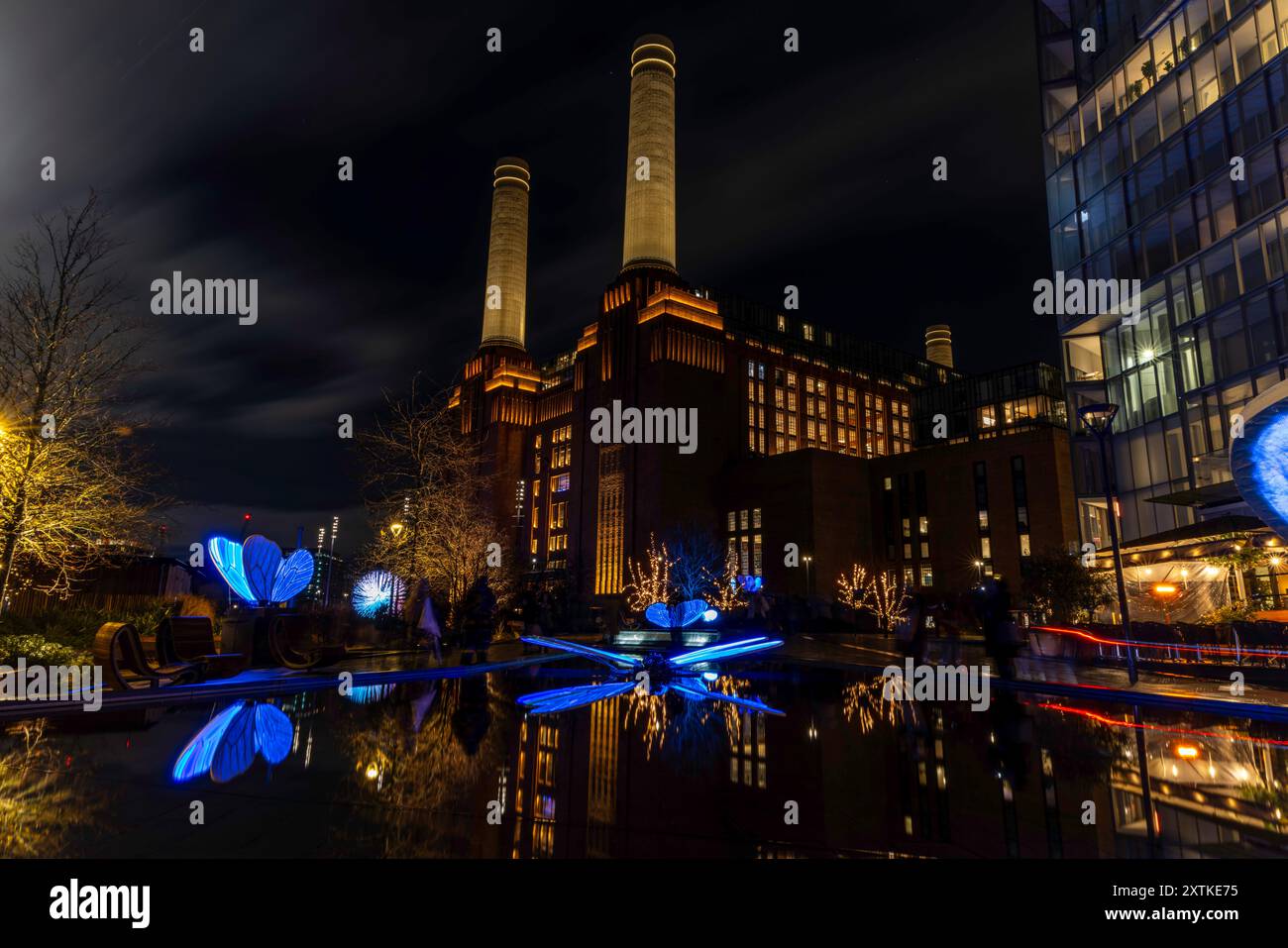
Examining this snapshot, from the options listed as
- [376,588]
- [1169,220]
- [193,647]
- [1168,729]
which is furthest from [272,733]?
[1169,220]

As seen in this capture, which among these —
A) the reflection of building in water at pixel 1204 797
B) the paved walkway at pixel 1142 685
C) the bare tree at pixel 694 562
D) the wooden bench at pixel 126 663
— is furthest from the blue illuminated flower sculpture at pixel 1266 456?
the bare tree at pixel 694 562

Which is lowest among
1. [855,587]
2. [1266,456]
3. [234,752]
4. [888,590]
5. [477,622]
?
[234,752]

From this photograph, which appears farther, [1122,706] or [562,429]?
[562,429]

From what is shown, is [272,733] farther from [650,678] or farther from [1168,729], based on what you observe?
[1168,729]

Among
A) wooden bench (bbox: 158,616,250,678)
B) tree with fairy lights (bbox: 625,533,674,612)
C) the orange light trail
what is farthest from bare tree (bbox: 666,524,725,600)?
the orange light trail

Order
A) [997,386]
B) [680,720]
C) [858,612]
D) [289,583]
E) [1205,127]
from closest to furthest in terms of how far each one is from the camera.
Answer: [680,720] < [289,583] < [1205,127] < [858,612] < [997,386]

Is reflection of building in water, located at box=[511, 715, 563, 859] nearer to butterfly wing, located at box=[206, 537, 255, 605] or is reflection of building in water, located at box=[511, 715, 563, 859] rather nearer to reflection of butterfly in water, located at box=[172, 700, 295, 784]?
reflection of butterfly in water, located at box=[172, 700, 295, 784]

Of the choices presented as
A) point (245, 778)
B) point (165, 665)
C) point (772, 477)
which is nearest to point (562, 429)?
point (772, 477)

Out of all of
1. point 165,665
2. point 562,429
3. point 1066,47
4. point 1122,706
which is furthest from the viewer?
point 562,429

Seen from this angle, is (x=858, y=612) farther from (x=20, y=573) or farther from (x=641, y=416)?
(x=20, y=573)
